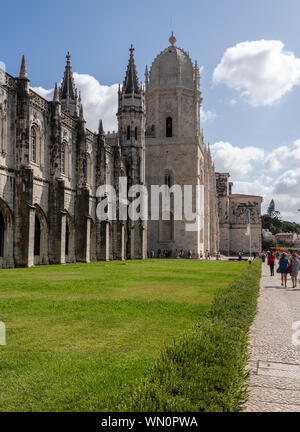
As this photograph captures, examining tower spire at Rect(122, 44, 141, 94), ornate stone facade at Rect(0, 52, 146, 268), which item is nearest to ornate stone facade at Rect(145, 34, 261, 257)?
tower spire at Rect(122, 44, 141, 94)

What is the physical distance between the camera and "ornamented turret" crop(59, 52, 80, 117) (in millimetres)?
47062

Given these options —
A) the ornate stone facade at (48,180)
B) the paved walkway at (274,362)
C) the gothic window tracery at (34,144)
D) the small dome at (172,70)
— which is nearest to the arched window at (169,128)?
the small dome at (172,70)

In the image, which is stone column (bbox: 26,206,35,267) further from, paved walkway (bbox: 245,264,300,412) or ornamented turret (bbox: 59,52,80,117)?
ornamented turret (bbox: 59,52,80,117)

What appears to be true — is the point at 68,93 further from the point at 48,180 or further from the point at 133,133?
the point at 48,180

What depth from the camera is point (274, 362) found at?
626 centimetres

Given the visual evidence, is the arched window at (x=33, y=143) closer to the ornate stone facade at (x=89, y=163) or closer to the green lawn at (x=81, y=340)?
the ornate stone facade at (x=89, y=163)

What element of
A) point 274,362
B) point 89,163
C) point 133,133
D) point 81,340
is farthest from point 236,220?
point 81,340

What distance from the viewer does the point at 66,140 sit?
3062cm

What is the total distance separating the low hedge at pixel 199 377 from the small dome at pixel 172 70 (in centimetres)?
5070

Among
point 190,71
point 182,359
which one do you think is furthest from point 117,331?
point 190,71

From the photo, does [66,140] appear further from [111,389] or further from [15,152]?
[111,389]

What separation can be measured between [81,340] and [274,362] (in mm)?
3140
